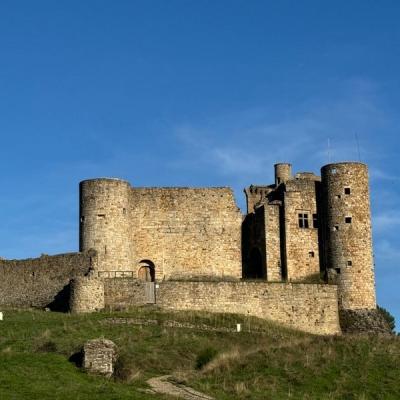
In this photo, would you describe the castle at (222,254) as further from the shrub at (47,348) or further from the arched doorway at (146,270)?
the shrub at (47,348)

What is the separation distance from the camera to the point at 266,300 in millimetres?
49250

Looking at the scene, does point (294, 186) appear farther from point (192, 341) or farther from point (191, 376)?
point (191, 376)

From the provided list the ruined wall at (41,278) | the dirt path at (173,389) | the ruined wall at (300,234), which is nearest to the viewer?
the dirt path at (173,389)

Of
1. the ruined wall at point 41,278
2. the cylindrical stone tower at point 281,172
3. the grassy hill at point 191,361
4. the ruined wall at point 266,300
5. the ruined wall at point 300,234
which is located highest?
the cylindrical stone tower at point 281,172

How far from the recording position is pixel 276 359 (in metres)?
35.2

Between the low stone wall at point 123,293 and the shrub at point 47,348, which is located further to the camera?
the low stone wall at point 123,293

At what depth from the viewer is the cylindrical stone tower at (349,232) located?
168ft

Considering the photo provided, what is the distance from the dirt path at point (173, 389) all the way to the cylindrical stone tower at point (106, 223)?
18.1 m

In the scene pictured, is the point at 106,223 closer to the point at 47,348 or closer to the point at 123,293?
the point at 123,293

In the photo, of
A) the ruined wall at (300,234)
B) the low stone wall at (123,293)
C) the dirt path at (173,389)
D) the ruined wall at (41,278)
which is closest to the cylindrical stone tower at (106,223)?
the ruined wall at (41,278)

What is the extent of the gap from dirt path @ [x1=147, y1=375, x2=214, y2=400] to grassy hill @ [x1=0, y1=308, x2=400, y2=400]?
363 millimetres

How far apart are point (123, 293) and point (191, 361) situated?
1152 centimetres

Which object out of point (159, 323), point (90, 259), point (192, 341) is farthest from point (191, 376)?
point (90, 259)

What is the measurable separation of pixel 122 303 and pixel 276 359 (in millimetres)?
13756
